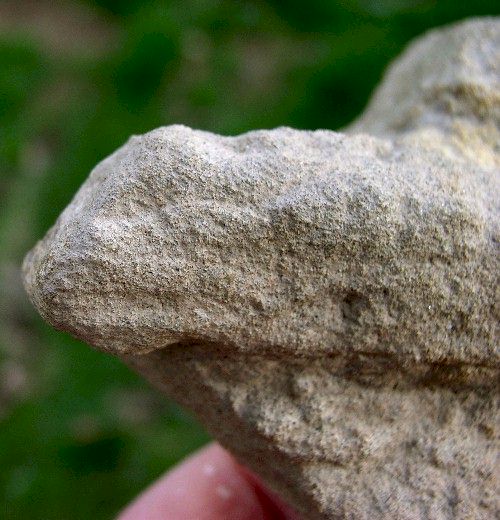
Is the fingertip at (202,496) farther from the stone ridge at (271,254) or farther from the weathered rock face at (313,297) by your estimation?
the stone ridge at (271,254)

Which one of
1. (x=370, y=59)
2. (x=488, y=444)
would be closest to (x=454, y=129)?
(x=488, y=444)

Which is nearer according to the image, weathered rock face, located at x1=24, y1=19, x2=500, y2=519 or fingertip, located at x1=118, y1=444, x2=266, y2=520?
weathered rock face, located at x1=24, y1=19, x2=500, y2=519

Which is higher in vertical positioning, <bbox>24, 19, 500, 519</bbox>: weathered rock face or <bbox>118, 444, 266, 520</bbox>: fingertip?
<bbox>24, 19, 500, 519</bbox>: weathered rock face

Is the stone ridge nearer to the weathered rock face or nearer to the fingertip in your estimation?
the weathered rock face

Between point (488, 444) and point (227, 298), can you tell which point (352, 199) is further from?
point (488, 444)

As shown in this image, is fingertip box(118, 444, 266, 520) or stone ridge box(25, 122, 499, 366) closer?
stone ridge box(25, 122, 499, 366)

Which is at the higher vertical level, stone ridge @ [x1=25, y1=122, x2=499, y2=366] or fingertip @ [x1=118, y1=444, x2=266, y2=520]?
stone ridge @ [x1=25, y1=122, x2=499, y2=366]

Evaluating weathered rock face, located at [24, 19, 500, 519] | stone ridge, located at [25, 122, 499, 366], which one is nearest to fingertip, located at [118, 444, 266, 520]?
weathered rock face, located at [24, 19, 500, 519]
